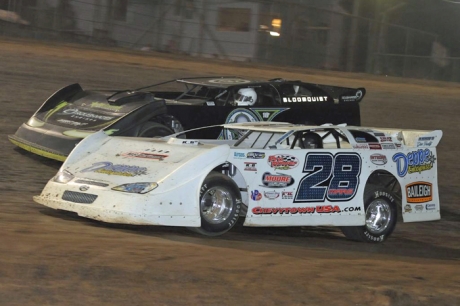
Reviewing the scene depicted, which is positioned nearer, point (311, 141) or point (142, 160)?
point (142, 160)

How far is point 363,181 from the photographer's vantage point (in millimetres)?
8703

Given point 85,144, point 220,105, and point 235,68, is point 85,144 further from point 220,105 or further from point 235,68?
point 235,68

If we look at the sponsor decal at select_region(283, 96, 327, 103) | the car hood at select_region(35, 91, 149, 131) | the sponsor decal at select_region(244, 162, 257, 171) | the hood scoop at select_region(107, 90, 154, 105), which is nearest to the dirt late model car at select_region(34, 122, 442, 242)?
the sponsor decal at select_region(244, 162, 257, 171)

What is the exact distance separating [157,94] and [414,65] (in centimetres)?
2246

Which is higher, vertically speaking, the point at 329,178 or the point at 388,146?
the point at 388,146

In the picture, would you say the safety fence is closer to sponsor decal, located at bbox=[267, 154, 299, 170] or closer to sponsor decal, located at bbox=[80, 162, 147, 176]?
sponsor decal, located at bbox=[80, 162, 147, 176]

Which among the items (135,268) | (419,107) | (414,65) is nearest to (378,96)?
(419,107)

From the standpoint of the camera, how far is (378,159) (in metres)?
8.84

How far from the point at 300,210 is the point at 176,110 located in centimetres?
359

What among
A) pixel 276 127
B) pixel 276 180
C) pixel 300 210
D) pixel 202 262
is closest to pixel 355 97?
pixel 276 127

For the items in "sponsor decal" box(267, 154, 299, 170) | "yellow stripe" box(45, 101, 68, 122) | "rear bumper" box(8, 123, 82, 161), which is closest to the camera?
"sponsor decal" box(267, 154, 299, 170)

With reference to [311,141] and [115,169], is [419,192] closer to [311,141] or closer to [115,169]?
[311,141]

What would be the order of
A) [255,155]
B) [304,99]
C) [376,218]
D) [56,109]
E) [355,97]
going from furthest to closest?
1. [355,97]
2. [304,99]
3. [56,109]
4. [376,218]
5. [255,155]

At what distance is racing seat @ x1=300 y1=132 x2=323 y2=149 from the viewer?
341 inches
